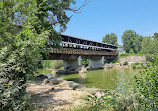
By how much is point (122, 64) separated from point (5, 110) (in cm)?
4026

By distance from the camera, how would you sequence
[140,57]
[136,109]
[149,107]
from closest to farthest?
[149,107]
[136,109]
[140,57]

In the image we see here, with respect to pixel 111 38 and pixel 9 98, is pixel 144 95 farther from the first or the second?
pixel 111 38

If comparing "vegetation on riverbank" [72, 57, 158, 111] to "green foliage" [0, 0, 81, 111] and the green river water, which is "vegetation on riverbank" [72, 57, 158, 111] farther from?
"green foliage" [0, 0, 81, 111]

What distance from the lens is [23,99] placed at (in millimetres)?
3953

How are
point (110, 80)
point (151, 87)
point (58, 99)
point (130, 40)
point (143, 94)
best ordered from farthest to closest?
point (130, 40)
point (110, 80)
point (58, 99)
point (143, 94)
point (151, 87)

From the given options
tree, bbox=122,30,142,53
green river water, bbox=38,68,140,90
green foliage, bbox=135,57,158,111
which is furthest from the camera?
tree, bbox=122,30,142,53

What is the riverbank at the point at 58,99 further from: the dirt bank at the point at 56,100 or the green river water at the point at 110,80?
the green river water at the point at 110,80

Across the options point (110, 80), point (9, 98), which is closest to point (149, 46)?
point (110, 80)

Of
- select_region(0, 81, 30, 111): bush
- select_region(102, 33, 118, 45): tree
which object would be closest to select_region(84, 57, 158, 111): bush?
select_region(0, 81, 30, 111): bush

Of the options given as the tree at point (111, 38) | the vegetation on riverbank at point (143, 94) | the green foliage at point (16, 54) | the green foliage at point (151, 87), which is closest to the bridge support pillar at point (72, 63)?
the green foliage at point (16, 54)

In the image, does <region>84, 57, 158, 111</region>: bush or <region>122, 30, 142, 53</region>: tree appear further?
<region>122, 30, 142, 53</region>: tree

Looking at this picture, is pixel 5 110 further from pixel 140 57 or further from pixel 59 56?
pixel 140 57

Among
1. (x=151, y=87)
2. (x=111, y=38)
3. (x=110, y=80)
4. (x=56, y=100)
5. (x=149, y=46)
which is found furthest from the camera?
(x=111, y=38)

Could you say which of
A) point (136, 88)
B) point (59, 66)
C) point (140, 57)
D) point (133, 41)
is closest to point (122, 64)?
point (140, 57)
